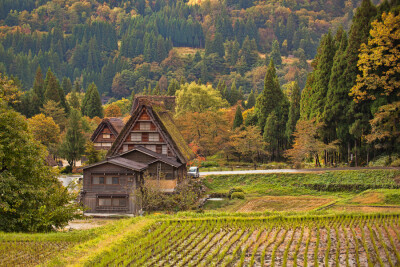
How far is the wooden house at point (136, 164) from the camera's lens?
3444cm

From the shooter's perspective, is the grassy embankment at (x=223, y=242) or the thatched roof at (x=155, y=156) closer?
the grassy embankment at (x=223, y=242)

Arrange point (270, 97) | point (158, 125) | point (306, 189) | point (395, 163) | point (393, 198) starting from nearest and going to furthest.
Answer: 1. point (393, 198)
2. point (306, 189)
3. point (395, 163)
4. point (158, 125)
5. point (270, 97)

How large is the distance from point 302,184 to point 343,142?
29.8ft

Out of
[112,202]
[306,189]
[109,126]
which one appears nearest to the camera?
[112,202]

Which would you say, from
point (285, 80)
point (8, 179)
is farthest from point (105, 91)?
point (8, 179)

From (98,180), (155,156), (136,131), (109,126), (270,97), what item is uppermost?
(270,97)

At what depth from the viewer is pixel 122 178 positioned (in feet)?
113

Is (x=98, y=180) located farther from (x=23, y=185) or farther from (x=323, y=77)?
(x=323, y=77)

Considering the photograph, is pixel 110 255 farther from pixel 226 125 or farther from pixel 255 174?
pixel 226 125

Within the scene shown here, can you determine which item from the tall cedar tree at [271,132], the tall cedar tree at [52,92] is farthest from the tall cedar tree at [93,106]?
the tall cedar tree at [271,132]

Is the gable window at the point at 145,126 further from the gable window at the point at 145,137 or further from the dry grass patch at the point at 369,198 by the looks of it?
the dry grass patch at the point at 369,198

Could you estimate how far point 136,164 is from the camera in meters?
36.5

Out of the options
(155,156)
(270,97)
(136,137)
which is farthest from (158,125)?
(270,97)

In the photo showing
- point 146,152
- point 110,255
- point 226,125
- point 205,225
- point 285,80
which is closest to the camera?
point 110,255
